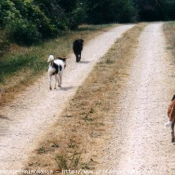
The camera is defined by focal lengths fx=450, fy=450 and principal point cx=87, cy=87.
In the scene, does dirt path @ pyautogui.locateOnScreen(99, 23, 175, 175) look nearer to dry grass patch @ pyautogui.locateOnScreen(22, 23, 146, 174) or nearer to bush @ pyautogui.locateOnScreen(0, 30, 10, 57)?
dry grass patch @ pyautogui.locateOnScreen(22, 23, 146, 174)

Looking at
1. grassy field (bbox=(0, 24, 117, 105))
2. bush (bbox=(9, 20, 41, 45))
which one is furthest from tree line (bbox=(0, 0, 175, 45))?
grassy field (bbox=(0, 24, 117, 105))

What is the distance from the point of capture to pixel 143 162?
28.8 ft

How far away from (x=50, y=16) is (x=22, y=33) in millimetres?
7586

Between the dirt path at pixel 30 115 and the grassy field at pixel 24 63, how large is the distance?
17.3 inches

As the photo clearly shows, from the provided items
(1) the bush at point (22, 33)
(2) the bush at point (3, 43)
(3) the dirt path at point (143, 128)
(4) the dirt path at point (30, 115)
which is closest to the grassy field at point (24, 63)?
(2) the bush at point (3, 43)

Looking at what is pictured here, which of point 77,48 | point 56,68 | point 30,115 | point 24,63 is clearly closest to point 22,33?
point 77,48

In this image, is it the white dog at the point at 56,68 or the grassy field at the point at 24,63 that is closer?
the white dog at the point at 56,68

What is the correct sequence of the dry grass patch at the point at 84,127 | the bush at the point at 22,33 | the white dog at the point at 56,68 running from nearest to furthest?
the dry grass patch at the point at 84,127 < the white dog at the point at 56,68 < the bush at the point at 22,33

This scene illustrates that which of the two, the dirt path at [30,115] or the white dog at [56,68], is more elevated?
the white dog at [56,68]

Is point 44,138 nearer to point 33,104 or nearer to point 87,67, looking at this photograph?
point 33,104

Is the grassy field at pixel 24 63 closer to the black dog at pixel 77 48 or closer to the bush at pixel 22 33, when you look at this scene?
the bush at pixel 22 33

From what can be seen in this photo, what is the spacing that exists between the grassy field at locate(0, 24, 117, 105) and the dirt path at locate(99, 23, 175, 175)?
145 inches

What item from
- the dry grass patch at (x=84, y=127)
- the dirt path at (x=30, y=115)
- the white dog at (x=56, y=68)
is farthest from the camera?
the white dog at (x=56, y=68)

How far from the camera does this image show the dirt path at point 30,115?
9.48m
